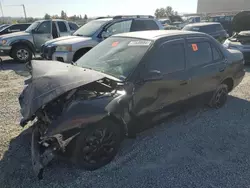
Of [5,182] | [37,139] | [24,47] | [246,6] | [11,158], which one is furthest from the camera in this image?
[246,6]

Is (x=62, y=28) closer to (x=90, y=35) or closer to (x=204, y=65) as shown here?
(x=90, y=35)

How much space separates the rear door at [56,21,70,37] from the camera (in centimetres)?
1108

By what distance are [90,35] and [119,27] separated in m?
1.08

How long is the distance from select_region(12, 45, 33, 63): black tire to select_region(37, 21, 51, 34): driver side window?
1106mm

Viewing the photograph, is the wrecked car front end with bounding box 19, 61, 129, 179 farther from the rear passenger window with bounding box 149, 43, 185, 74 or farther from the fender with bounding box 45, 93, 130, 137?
the rear passenger window with bounding box 149, 43, 185, 74

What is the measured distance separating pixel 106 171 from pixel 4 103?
3.51 m

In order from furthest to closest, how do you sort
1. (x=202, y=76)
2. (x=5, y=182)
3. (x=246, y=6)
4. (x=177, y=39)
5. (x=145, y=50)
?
1. (x=246, y=6)
2. (x=202, y=76)
3. (x=177, y=39)
4. (x=145, y=50)
5. (x=5, y=182)

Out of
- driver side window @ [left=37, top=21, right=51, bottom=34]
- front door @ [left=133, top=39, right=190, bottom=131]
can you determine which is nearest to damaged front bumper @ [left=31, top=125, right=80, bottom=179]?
front door @ [left=133, top=39, right=190, bottom=131]

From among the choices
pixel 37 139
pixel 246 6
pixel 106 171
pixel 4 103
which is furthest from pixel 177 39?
pixel 246 6

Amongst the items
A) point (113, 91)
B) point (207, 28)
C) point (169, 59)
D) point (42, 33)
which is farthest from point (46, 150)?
point (207, 28)

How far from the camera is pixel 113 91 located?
9.87 ft

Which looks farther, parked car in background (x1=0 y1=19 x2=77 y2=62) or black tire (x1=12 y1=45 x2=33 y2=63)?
black tire (x1=12 y1=45 x2=33 y2=63)

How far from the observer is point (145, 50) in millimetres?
3371

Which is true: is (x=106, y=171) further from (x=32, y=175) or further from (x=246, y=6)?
(x=246, y=6)
